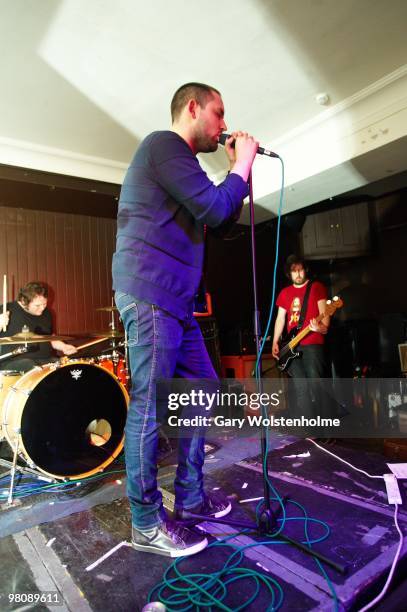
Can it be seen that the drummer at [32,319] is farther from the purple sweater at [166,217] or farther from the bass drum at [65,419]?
the purple sweater at [166,217]

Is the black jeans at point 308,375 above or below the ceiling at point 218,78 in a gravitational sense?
below

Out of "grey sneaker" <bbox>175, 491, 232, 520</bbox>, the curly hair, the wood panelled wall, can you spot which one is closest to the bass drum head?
"grey sneaker" <bbox>175, 491, 232, 520</bbox>

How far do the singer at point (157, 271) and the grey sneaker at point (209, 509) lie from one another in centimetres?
13

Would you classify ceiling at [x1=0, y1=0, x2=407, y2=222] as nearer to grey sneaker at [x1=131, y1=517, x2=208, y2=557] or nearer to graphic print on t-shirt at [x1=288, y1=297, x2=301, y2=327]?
graphic print on t-shirt at [x1=288, y1=297, x2=301, y2=327]

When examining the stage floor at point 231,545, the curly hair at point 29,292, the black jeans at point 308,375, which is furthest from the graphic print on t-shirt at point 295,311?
the curly hair at point 29,292

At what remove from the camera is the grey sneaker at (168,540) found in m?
1.27

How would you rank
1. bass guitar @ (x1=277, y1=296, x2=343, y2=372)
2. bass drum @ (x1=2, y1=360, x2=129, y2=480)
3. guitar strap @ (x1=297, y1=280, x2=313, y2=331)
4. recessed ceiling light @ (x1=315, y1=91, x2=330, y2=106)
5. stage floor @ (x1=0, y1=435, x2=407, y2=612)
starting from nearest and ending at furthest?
stage floor @ (x1=0, y1=435, x2=407, y2=612)
bass drum @ (x1=2, y1=360, x2=129, y2=480)
recessed ceiling light @ (x1=315, y1=91, x2=330, y2=106)
bass guitar @ (x1=277, y1=296, x2=343, y2=372)
guitar strap @ (x1=297, y1=280, x2=313, y2=331)

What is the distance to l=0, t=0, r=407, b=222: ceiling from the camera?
89.4 inches

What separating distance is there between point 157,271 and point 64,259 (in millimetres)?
2972

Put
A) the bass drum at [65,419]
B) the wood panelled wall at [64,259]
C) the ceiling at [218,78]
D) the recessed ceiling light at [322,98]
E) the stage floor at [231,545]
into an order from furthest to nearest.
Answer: the wood panelled wall at [64,259]
the recessed ceiling light at [322,98]
the ceiling at [218,78]
the bass drum at [65,419]
the stage floor at [231,545]

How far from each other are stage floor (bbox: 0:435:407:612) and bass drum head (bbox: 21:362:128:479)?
0.18 metres

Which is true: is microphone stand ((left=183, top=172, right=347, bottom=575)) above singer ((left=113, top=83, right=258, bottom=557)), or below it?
below

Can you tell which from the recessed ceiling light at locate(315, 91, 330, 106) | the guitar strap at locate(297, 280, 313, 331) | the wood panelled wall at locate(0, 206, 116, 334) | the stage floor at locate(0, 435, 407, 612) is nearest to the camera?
the stage floor at locate(0, 435, 407, 612)

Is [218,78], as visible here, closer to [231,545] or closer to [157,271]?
[157,271]
